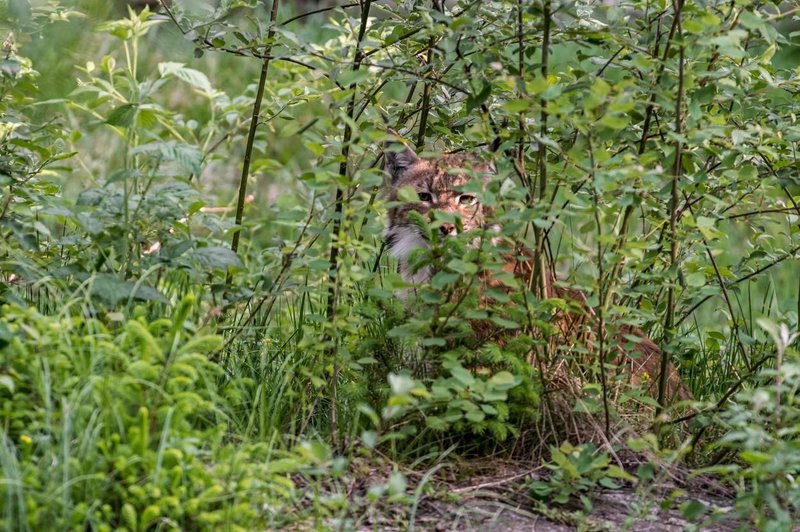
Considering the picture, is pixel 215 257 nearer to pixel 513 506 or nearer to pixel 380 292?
pixel 380 292

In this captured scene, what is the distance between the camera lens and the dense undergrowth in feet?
8.46

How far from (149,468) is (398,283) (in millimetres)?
958

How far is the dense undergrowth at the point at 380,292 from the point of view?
8.46 feet

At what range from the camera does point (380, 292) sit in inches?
128

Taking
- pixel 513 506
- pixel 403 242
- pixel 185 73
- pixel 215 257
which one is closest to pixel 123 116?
pixel 185 73

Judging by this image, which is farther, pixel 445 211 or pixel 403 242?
pixel 403 242

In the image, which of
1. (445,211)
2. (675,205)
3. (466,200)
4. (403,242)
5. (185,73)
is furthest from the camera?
(466,200)

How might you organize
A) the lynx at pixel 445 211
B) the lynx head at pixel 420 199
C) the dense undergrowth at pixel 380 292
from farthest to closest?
the lynx head at pixel 420 199 → the lynx at pixel 445 211 → the dense undergrowth at pixel 380 292

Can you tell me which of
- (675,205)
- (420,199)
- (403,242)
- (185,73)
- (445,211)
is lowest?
(403,242)

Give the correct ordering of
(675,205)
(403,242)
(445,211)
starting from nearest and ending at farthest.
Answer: (675,205) < (445,211) < (403,242)

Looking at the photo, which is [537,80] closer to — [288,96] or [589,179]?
[589,179]

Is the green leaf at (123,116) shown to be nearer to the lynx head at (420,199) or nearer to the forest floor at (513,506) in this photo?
the forest floor at (513,506)

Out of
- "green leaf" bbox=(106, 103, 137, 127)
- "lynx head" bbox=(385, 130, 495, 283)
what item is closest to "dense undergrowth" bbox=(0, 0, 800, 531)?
"green leaf" bbox=(106, 103, 137, 127)

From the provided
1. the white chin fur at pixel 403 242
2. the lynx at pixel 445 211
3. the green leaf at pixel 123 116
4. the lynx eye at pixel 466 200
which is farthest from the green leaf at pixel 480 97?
the lynx eye at pixel 466 200
